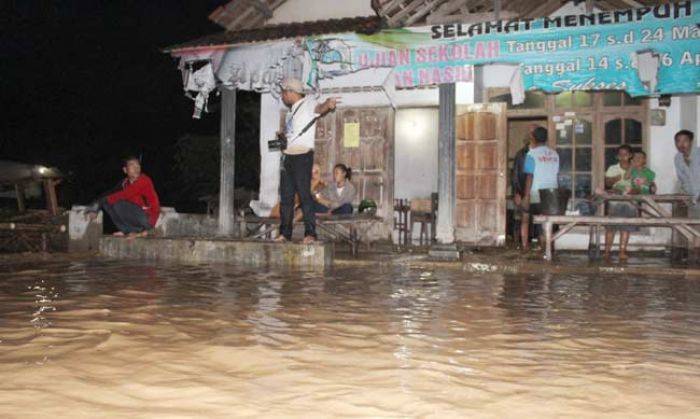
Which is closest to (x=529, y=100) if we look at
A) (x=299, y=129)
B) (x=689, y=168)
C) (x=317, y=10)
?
(x=689, y=168)

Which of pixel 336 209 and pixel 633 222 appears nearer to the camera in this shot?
pixel 633 222

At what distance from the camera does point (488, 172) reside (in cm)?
1131

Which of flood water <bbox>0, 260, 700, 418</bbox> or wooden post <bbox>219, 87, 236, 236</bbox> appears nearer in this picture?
flood water <bbox>0, 260, 700, 418</bbox>

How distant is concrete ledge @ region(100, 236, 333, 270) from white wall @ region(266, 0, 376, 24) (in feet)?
18.8

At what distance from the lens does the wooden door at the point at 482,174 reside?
36.8ft

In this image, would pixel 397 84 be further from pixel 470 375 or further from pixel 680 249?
pixel 470 375

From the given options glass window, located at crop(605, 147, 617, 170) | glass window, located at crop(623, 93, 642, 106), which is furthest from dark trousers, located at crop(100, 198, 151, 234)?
glass window, located at crop(623, 93, 642, 106)

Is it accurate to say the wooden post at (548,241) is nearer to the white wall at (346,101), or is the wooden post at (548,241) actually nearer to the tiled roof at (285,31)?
the tiled roof at (285,31)

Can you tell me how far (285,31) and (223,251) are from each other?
Answer: 163 inches

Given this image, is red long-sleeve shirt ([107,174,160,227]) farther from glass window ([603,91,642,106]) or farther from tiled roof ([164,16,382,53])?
glass window ([603,91,642,106])

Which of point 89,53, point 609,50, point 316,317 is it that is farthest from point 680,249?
point 89,53

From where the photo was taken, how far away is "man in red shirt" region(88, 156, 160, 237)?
9.19m

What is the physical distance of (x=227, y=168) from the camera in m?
10.5

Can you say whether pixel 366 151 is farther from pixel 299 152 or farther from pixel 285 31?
pixel 299 152
